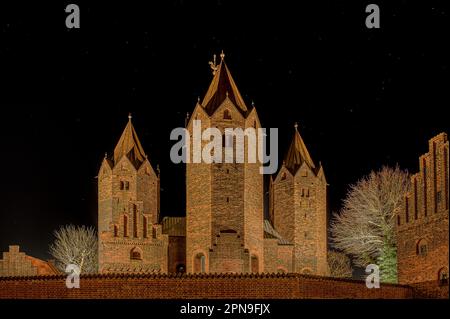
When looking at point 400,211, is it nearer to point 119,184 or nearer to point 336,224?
point 336,224

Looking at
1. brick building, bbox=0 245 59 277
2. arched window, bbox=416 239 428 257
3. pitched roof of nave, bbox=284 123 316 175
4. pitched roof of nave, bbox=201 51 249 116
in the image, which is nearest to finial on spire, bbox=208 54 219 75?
pitched roof of nave, bbox=201 51 249 116

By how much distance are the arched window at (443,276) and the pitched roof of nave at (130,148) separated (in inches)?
1150

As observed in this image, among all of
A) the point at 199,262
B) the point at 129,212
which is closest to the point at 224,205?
the point at 199,262

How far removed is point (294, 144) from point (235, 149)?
10.1 meters

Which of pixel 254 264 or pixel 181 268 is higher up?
pixel 254 264

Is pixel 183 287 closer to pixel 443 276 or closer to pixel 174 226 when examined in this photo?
pixel 443 276

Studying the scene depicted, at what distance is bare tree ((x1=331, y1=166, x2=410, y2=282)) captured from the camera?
153 feet

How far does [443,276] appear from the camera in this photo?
34.7 metres

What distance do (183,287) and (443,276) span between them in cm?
995

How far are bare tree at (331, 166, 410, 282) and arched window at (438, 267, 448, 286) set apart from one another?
992cm

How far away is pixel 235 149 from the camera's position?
169ft
